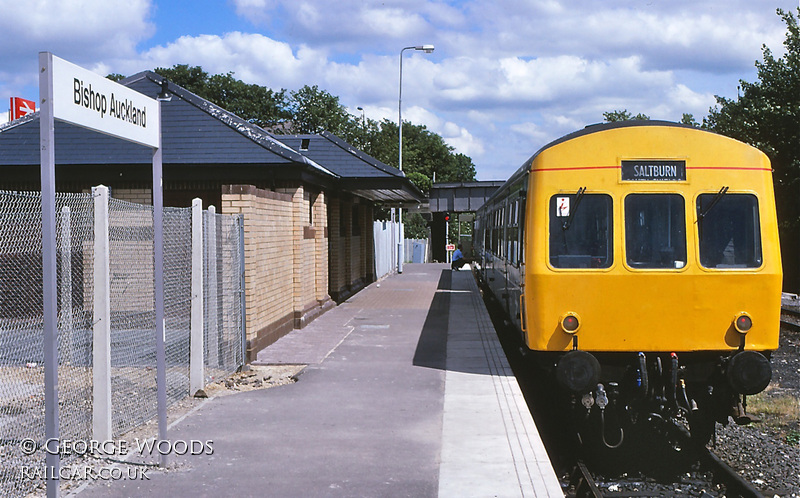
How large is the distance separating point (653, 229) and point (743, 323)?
50.8 inches

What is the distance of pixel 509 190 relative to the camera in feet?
38.0

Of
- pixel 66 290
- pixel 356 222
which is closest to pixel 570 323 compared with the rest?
pixel 66 290

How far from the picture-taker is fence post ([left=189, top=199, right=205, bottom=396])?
29.0ft

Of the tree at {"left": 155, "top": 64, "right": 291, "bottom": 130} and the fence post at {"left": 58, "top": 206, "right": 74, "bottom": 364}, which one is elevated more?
the tree at {"left": 155, "top": 64, "right": 291, "bottom": 130}

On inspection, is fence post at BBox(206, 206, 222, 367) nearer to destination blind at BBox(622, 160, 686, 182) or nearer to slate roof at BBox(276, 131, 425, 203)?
destination blind at BBox(622, 160, 686, 182)

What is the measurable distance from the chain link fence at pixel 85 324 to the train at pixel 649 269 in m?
3.77

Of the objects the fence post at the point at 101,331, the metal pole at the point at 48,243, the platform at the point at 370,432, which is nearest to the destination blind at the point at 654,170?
the platform at the point at 370,432

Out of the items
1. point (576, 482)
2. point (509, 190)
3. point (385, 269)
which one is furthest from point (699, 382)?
point (385, 269)

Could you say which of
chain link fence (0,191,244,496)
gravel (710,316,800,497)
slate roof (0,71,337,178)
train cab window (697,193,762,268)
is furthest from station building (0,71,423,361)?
gravel (710,316,800,497)

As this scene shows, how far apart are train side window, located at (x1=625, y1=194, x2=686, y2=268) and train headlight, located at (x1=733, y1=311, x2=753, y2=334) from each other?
34.0 inches

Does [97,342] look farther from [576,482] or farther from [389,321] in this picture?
[389,321]

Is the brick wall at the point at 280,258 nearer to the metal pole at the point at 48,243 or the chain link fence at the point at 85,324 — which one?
the chain link fence at the point at 85,324

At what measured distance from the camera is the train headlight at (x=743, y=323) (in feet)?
26.5

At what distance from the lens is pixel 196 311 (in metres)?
8.90
